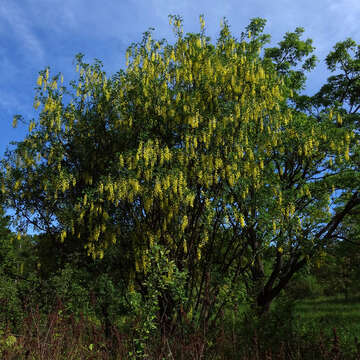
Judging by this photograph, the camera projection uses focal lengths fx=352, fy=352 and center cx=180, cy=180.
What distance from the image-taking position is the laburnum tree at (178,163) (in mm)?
8680

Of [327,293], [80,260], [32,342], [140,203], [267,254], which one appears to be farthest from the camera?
[327,293]

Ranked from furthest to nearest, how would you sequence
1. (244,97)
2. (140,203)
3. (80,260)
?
(80,260) → (140,203) → (244,97)

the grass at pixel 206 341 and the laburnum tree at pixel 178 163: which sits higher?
the laburnum tree at pixel 178 163

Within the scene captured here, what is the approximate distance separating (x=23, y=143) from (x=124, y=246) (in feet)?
15.6

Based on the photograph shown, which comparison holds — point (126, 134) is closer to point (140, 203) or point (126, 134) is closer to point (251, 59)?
point (140, 203)

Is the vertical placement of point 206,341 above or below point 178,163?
below

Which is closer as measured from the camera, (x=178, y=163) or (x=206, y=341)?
(x=206, y=341)

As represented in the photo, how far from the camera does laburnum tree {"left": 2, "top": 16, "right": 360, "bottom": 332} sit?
342 inches

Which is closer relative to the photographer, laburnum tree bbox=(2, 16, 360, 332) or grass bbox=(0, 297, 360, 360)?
grass bbox=(0, 297, 360, 360)

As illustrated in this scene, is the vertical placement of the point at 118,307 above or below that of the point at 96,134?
below

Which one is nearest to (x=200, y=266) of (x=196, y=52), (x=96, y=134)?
(x=96, y=134)

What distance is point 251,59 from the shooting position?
1010cm

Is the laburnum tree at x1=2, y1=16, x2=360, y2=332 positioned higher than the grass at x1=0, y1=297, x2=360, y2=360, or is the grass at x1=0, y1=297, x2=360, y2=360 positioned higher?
the laburnum tree at x1=2, y1=16, x2=360, y2=332

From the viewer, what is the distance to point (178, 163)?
8883 millimetres
